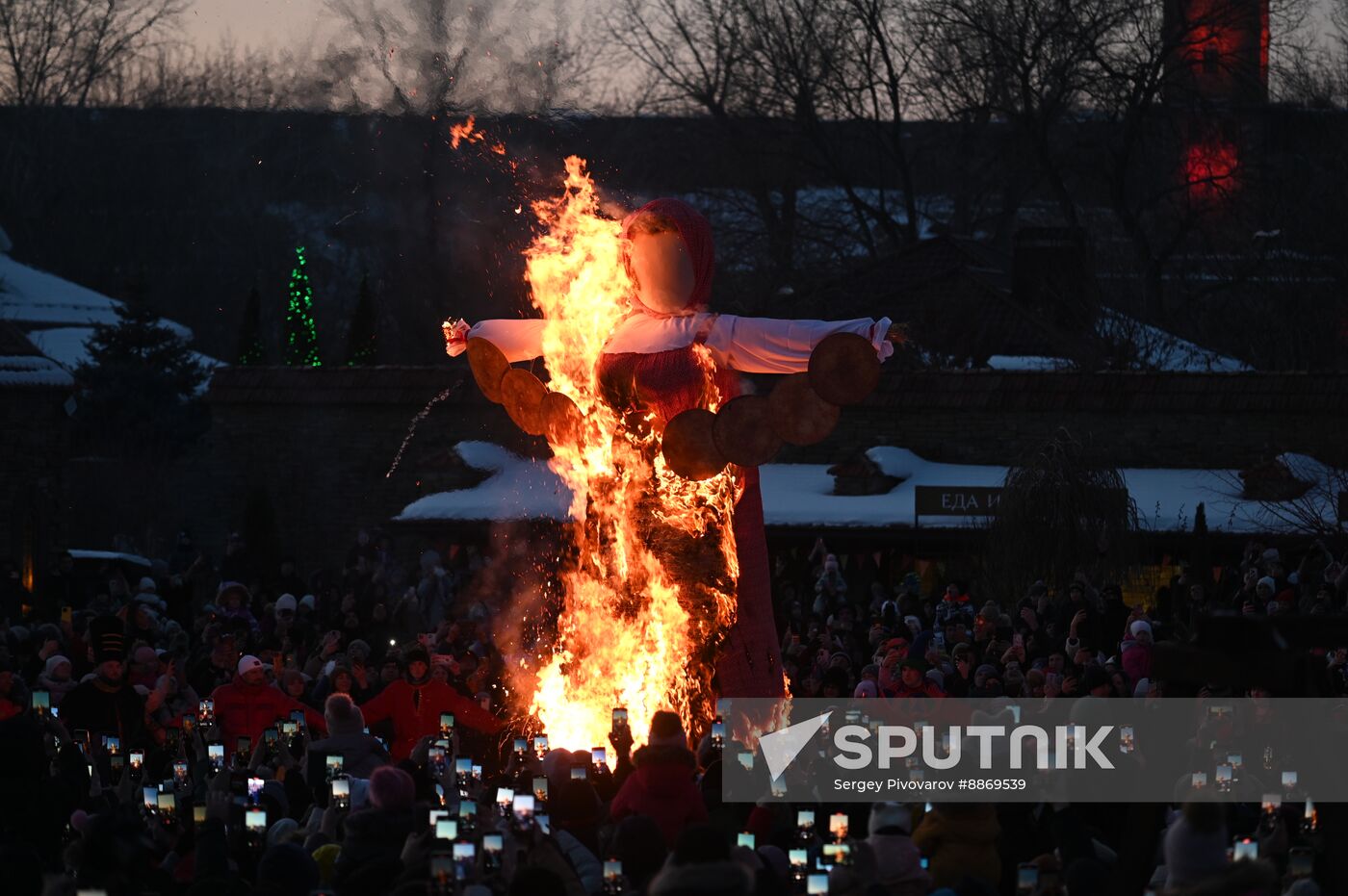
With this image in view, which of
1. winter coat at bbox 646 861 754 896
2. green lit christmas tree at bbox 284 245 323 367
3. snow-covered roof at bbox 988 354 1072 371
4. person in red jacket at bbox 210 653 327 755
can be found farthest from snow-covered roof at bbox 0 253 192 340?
winter coat at bbox 646 861 754 896

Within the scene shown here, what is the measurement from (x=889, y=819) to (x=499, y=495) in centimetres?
2009

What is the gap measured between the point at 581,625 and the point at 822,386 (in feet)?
6.65

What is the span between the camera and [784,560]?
25422 millimetres

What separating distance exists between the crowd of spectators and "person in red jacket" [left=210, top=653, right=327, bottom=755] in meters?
0.01

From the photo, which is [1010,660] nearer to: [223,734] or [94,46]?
[223,734]

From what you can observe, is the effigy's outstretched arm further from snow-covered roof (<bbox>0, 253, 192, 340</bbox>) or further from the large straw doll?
snow-covered roof (<bbox>0, 253, 192, 340</bbox>)

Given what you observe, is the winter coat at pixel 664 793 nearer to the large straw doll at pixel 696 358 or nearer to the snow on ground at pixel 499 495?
the large straw doll at pixel 696 358

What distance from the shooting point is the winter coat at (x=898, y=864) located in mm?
8445

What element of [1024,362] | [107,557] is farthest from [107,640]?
[1024,362]

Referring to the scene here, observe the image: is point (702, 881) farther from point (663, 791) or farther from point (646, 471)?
point (646, 471)

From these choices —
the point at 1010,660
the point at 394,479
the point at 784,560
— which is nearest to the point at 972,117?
the point at 394,479

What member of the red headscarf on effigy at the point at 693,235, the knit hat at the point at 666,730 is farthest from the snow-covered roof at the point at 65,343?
the knit hat at the point at 666,730

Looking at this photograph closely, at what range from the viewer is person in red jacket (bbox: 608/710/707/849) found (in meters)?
9.75

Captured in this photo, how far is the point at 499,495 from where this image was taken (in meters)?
28.5
